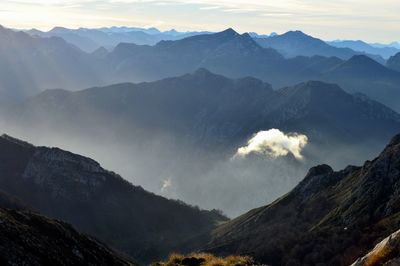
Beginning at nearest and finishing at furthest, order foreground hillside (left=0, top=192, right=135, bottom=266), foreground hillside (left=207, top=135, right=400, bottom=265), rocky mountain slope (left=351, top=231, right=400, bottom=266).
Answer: rocky mountain slope (left=351, top=231, right=400, bottom=266) < foreground hillside (left=0, top=192, right=135, bottom=266) < foreground hillside (left=207, top=135, right=400, bottom=265)

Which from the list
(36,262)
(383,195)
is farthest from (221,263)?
(383,195)

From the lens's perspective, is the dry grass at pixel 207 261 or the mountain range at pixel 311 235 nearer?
the mountain range at pixel 311 235

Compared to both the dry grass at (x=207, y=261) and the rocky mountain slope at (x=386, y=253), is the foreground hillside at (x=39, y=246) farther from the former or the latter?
the rocky mountain slope at (x=386, y=253)

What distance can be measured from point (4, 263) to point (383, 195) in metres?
128

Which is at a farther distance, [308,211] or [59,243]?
[308,211]

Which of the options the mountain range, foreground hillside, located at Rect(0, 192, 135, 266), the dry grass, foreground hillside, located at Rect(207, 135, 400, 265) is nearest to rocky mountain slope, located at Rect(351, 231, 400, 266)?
the mountain range

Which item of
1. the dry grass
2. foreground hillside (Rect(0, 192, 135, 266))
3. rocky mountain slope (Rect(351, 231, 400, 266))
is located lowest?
rocky mountain slope (Rect(351, 231, 400, 266))

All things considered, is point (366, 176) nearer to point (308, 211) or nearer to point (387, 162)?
point (387, 162)

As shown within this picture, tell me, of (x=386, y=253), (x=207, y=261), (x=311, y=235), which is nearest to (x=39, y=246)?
(x=207, y=261)

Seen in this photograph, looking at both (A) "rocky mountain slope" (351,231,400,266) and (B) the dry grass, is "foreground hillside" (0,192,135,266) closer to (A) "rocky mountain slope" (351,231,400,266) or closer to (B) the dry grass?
(B) the dry grass

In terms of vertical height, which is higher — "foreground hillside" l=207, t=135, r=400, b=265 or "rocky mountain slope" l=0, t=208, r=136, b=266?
"foreground hillside" l=207, t=135, r=400, b=265

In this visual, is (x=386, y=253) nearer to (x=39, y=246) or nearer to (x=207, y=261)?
(x=207, y=261)

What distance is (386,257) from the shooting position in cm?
2538

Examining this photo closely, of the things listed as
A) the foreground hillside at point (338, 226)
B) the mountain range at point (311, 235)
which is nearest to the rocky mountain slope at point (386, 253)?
the mountain range at point (311, 235)
